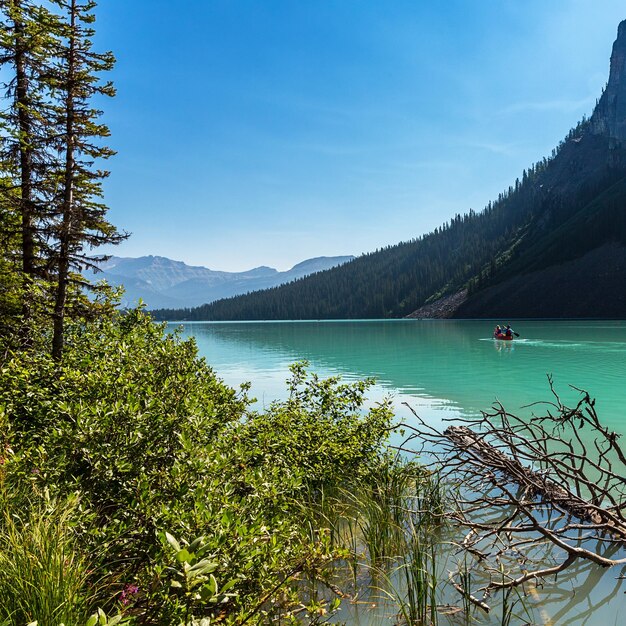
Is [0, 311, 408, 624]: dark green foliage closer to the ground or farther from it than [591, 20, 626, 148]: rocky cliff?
closer to the ground

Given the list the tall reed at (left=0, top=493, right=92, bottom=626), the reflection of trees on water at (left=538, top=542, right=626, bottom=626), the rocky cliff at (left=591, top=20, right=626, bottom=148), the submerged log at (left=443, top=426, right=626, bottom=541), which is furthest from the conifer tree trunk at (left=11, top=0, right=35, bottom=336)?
the rocky cliff at (left=591, top=20, right=626, bottom=148)

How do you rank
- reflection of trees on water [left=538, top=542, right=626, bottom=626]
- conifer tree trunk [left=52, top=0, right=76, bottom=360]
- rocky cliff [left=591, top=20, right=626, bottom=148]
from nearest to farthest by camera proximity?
reflection of trees on water [left=538, top=542, right=626, bottom=626] → conifer tree trunk [left=52, top=0, right=76, bottom=360] → rocky cliff [left=591, top=20, right=626, bottom=148]

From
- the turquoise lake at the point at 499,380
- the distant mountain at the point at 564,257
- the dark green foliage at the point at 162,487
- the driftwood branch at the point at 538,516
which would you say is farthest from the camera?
the distant mountain at the point at 564,257

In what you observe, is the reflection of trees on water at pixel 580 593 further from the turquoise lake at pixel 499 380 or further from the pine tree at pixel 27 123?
the pine tree at pixel 27 123

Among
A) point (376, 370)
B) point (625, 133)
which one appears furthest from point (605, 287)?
point (376, 370)

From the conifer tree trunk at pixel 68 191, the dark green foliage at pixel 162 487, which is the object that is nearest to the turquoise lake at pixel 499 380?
the dark green foliage at pixel 162 487

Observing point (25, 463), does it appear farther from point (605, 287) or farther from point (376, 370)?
point (605, 287)

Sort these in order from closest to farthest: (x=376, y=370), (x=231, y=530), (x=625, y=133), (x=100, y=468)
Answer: (x=231, y=530), (x=100, y=468), (x=376, y=370), (x=625, y=133)

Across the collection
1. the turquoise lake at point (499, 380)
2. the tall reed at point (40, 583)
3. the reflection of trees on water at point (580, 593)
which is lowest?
the turquoise lake at point (499, 380)

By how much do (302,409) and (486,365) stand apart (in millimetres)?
28952

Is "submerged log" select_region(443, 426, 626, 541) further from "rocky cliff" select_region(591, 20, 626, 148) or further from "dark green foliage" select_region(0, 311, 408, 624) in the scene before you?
"rocky cliff" select_region(591, 20, 626, 148)

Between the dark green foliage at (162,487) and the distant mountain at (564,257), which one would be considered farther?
the distant mountain at (564,257)

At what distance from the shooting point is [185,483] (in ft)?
13.3

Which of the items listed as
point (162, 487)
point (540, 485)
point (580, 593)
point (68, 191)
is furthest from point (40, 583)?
point (68, 191)
